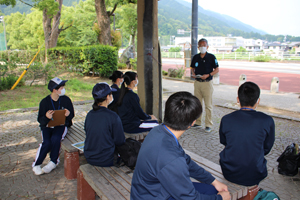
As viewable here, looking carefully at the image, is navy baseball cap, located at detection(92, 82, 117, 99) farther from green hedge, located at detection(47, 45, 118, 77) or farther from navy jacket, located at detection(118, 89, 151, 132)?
green hedge, located at detection(47, 45, 118, 77)

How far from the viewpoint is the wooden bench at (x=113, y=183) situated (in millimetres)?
2406

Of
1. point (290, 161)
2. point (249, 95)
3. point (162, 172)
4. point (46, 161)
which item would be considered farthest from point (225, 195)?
point (46, 161)

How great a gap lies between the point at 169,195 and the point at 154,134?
434 millimetres

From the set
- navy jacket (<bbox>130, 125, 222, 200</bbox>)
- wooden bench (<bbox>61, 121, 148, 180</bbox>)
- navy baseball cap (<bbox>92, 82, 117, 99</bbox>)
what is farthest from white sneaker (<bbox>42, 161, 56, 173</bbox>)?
navy jacket (<bbox>130, 125, 222, 200</bbox>)

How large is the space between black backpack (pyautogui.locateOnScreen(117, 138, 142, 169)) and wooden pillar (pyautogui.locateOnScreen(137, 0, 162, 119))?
2.45 metres

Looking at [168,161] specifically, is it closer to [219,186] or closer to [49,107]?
[219,186]

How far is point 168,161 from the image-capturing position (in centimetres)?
162

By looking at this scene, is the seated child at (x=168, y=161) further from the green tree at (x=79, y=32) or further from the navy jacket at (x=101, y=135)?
the green tree at (x=79, y=32)

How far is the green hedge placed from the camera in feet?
48.4

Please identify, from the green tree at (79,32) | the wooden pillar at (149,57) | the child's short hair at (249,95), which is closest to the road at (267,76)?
the wooden pillar at (149,57)

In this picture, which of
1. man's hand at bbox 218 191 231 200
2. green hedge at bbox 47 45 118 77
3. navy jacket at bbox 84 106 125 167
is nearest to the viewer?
man's hand at bbox 218 191 231 200

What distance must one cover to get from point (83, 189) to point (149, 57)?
3224 millimetres

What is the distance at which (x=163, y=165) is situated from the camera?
162cm

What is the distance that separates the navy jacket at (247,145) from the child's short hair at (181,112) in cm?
83
